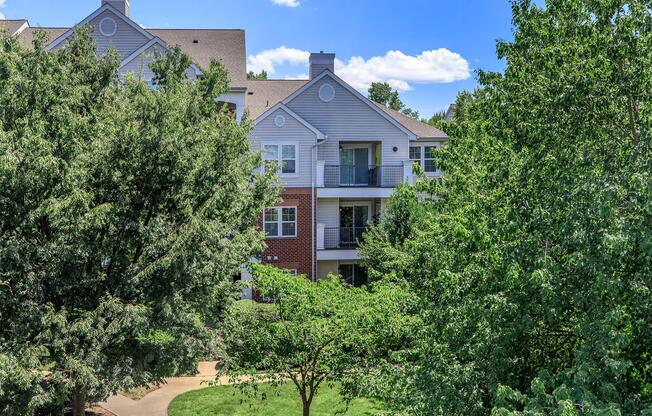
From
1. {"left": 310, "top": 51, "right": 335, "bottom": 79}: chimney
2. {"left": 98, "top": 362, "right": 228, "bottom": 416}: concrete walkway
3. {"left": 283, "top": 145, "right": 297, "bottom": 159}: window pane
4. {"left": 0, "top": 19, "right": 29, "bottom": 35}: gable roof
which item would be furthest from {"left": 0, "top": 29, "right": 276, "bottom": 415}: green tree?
{"left": 0, "top": 19, "right": 29, "bottom": 35}: gable roof

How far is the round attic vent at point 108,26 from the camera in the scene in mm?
23453

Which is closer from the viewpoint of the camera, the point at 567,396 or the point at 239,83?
the point at 567,396

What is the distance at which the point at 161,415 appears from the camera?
14.6 meters

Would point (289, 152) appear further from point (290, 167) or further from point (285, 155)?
point (290, 167)

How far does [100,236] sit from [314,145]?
54.1 feet

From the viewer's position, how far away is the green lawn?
14.7 meters

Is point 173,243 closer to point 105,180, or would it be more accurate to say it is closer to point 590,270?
point 105,180

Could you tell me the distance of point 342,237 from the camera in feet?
89.0

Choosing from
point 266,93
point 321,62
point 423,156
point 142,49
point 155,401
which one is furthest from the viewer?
point 266,93


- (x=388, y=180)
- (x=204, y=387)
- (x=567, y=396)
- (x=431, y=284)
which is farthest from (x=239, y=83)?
(x=567, y=396)

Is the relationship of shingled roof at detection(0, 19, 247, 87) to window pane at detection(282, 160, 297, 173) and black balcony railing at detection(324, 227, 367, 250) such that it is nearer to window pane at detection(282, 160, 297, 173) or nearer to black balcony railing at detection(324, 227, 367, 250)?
window pane at detection(282, 160, 297, 173)

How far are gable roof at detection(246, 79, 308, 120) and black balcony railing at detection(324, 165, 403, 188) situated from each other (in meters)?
4.73

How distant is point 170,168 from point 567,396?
7.78 m

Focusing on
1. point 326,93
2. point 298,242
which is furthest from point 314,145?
point 298,242
